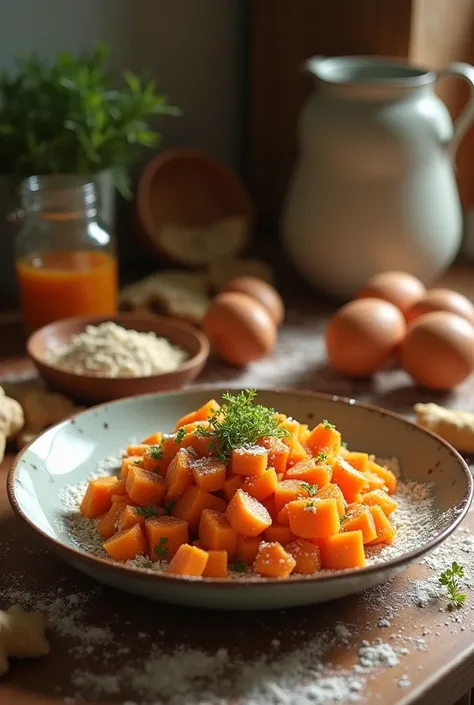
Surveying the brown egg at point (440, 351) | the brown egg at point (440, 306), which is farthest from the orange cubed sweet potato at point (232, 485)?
the brown egg at point (440, 306)

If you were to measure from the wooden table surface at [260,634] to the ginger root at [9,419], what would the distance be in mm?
196

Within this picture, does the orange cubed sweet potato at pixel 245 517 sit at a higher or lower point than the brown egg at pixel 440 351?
higher

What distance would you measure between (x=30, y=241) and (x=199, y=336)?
370 mm

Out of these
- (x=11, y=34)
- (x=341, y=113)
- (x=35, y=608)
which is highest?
(x=11, y=34)

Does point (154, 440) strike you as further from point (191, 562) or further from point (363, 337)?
point (363, 337)

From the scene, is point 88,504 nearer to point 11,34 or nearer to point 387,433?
point 387,433

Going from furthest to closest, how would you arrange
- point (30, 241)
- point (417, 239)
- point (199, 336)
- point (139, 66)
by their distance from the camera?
point (139, 66), point (417, 239), point (30, 241), point (199, 336)

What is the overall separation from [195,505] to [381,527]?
203 millimetres

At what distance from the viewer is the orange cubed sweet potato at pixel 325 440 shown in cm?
119

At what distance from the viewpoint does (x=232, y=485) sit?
3.56ft

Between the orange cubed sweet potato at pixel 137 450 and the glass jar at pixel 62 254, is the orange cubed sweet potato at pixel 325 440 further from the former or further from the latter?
A: the glass jar at pixel 62 254

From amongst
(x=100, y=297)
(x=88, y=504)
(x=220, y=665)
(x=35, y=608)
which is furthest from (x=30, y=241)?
(x=220, y=665)

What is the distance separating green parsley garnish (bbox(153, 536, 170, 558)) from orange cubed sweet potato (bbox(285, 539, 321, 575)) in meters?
0.12

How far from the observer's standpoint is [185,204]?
230cm
